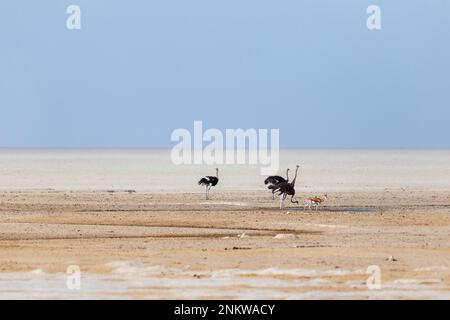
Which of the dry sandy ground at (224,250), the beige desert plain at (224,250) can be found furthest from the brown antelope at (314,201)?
the beige desert plain at (224,250)

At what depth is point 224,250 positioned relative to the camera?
82.1 ft

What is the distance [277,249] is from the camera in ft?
82.6

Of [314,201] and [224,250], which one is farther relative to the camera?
[314,201]

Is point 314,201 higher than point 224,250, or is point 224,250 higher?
point 314,201

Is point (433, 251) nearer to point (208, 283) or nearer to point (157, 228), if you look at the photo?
point (208, 283)

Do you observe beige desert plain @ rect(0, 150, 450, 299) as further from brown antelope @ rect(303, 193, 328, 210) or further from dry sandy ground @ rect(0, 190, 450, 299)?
brown antelope @ rect(303, 193, 328, 210)

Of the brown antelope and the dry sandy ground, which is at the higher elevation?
the brown antelope

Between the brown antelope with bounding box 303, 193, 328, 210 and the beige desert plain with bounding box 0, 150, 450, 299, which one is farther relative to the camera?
the brown antelope with bounding box 303, 193, 328, 210

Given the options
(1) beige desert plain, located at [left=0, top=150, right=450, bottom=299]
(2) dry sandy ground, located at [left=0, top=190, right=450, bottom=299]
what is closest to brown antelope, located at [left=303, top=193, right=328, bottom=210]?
(2) dry sandy ground, located at [left=0, top=190, right=450, bottom=299]

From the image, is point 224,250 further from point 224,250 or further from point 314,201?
point 314,201

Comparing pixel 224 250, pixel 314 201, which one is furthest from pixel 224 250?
pixel 314 201

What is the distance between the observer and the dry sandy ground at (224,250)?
19.5 metres

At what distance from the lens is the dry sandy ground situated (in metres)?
19.5
